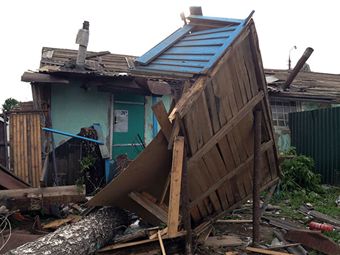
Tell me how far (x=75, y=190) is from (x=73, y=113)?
3.14 meters

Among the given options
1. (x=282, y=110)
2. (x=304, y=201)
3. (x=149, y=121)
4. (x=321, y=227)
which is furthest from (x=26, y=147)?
(x=282, y=110)

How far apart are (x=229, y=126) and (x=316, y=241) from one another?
1.95m

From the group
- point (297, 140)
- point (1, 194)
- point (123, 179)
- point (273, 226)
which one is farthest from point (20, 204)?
point (297, 140)

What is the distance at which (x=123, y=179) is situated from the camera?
373 centimetres

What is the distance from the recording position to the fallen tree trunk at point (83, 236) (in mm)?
3322

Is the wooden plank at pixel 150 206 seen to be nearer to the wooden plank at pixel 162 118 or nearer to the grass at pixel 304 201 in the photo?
the wooden plank at pixel 162 118

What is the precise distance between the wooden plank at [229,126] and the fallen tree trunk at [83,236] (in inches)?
59.9

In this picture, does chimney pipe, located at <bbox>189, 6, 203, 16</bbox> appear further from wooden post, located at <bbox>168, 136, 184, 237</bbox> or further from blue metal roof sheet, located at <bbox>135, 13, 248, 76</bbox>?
wooden post, located at <bbox>168, 136, 184, 237</bbox>

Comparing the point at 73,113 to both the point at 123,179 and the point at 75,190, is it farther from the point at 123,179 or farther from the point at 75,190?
the point at 123,179

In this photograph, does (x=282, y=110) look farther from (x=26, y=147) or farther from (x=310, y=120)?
(x=26, y=147)

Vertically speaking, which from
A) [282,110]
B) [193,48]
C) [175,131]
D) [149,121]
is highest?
[193,48]

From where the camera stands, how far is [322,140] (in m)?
9.39

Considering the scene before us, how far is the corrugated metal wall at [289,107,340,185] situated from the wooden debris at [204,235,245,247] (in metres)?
5.62

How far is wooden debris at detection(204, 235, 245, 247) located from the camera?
14.3ft
